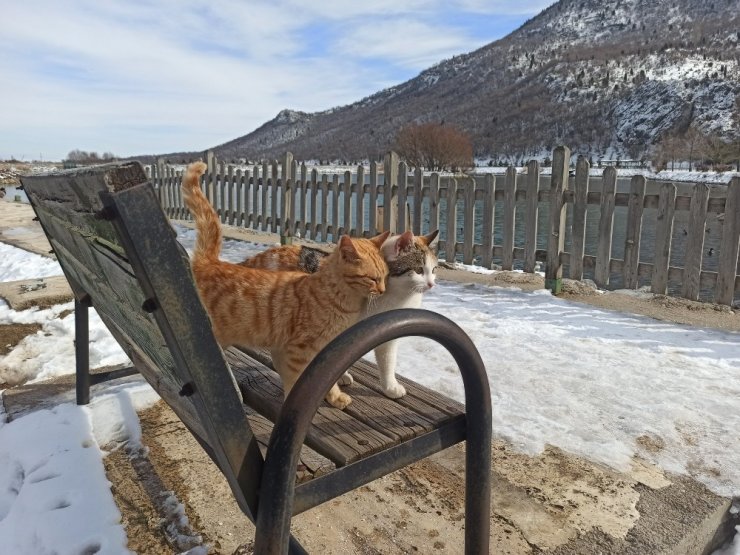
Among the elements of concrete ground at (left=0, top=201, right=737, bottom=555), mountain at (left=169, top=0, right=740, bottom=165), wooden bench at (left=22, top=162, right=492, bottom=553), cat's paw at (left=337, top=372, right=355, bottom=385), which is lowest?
concrete ground at (left=0, top=201, right=737, bottom=555)

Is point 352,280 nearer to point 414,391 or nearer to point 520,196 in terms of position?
A: point 414,391

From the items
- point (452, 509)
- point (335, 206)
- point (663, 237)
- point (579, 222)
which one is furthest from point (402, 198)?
point (452, 509)

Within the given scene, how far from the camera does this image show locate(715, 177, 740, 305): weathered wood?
4.71m

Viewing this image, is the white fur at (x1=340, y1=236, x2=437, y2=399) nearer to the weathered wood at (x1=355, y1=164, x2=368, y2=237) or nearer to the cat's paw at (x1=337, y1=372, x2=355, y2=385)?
the cat's paw at (x1=337, y1=372, x2=355, y2=385)

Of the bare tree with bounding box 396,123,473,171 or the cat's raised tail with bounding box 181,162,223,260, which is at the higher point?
the bare tree with bounding box 396,123,473,171

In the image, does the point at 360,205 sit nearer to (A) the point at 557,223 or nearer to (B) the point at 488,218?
(B) the point at 488,218

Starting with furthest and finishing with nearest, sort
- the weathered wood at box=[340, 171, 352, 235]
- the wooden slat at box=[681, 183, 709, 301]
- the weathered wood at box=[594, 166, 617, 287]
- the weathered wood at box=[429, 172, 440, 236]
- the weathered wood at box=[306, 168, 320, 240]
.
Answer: the weathered wood at box=[306, 168, 320, 240] < the weathered wood at box=[340, 171, 352, 235] < the weathered wood at box=[429, 172, 440, 236] < the weathered wood at box=[594, 166, 617, 287] < the wooden slat at box=[681, 183, 709, 301]

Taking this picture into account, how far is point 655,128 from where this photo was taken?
10544cm

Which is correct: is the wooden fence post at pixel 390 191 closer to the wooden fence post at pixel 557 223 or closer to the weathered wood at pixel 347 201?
the weathered wood at pixel 347 201

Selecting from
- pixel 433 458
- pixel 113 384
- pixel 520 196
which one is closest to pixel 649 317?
pixel 520 196

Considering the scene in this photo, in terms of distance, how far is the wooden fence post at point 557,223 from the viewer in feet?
18.9

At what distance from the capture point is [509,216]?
20.3ft

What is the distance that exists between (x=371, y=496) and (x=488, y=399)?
3.06ft

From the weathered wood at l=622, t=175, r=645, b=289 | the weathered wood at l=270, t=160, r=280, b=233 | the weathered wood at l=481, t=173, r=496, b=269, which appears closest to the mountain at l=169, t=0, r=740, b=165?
the weathered wood at l=270, t=160, r=280, b=233
